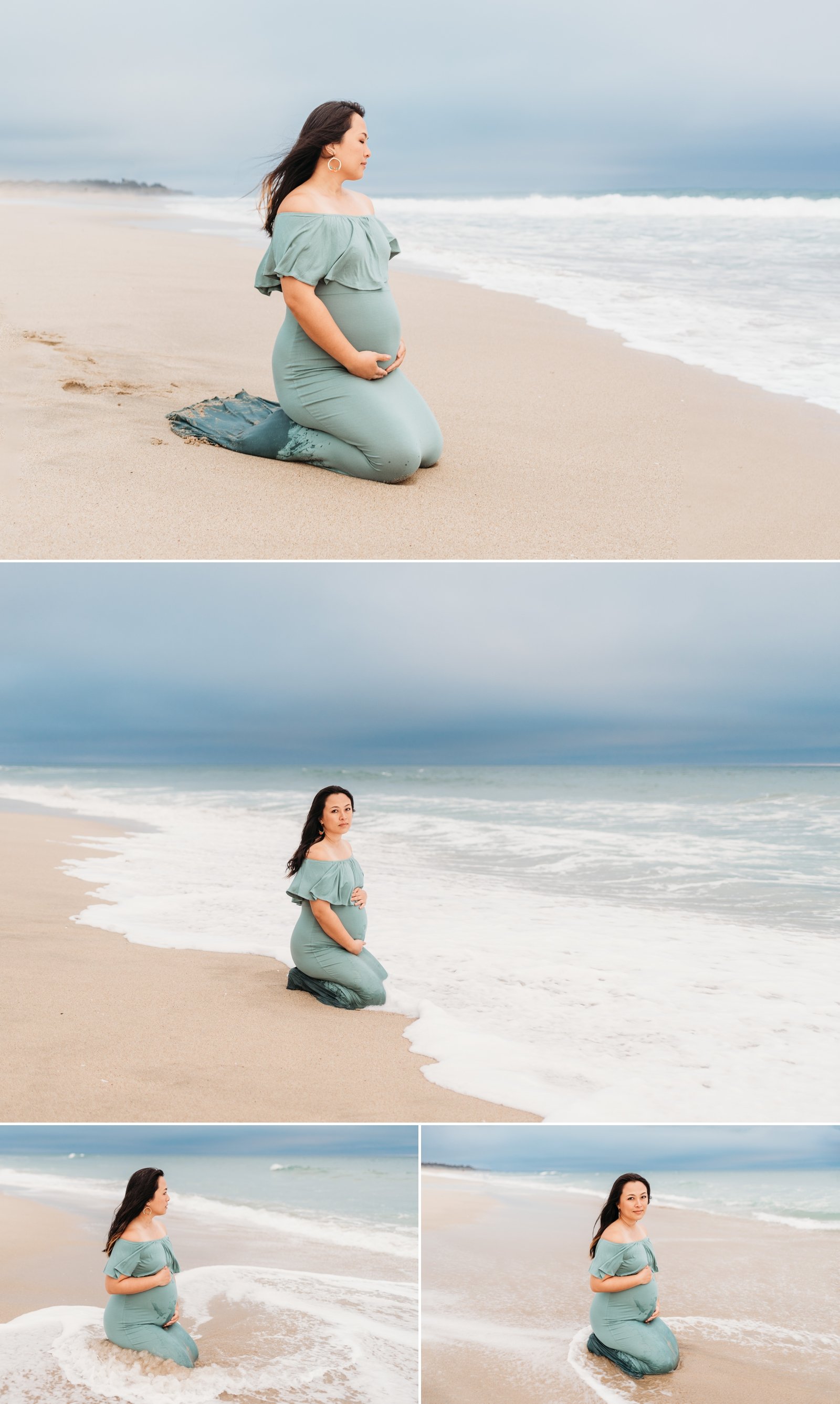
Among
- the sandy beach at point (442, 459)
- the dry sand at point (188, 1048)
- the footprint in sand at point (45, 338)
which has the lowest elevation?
the dry sand at point (188, 1048)

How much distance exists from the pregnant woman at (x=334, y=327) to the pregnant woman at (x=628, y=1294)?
3614 mm

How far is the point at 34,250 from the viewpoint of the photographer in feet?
49.1

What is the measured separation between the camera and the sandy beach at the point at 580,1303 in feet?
12.7

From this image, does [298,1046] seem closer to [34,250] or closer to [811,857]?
[811,857]

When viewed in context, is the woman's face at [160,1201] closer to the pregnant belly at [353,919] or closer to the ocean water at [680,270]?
the pregnant belly at [353,919]

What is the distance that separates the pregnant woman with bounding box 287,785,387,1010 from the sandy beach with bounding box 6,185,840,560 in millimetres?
1281

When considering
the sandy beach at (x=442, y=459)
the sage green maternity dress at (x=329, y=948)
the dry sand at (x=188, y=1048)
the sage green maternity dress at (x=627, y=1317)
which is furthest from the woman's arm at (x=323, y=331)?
the sage green maternity dress at (x=627, y=1317)

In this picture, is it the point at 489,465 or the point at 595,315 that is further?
the point at 595,315

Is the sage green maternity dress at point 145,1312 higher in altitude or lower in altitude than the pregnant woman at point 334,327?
lower

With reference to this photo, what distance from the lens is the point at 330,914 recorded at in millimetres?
4957

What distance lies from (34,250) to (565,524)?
12.6m

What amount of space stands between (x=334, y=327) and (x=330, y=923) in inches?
116

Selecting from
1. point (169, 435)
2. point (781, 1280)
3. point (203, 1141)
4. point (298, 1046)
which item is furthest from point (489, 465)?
point (781, 1280)

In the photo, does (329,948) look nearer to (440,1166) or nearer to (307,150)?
(440,1166)
